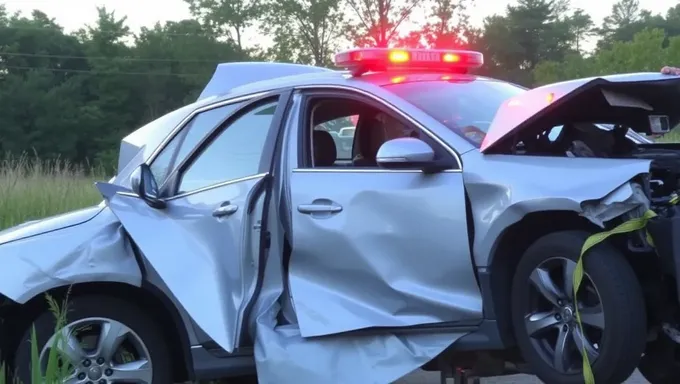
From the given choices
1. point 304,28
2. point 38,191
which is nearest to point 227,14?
point 304,28

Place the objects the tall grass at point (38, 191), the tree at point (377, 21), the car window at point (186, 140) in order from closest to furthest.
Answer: the car window at point (186, 140)
the tall grass at point (38, 191)
the tree at point (377, 21)

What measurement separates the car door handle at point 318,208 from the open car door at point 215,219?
0.24 meters

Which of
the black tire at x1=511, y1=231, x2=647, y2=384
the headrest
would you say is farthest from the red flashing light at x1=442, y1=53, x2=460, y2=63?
the black tire at x1=511, y1=231, x2=647, y2=384

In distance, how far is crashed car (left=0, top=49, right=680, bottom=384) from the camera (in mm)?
3859

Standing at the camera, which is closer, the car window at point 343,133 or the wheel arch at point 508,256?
the wheel arch at point 508,256

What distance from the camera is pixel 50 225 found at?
4898 millimetres

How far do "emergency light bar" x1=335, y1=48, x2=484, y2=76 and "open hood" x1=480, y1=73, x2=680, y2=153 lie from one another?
85cm

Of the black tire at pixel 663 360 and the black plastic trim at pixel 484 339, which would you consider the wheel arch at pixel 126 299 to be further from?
the black tire at pixel 663 360

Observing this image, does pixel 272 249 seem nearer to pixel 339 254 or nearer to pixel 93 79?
pixel 339 254

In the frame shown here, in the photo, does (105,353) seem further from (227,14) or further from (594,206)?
(227,14)

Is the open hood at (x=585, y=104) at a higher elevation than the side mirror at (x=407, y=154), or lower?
higher

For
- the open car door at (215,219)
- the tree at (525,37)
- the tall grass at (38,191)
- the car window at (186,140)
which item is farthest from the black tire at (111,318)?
the tree at (525,37)

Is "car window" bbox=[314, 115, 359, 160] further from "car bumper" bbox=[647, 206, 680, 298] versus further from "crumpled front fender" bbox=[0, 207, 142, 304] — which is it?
"car bumper" bbox=[647, 206, 680, 298]

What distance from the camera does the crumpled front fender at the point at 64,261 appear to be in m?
4.62
